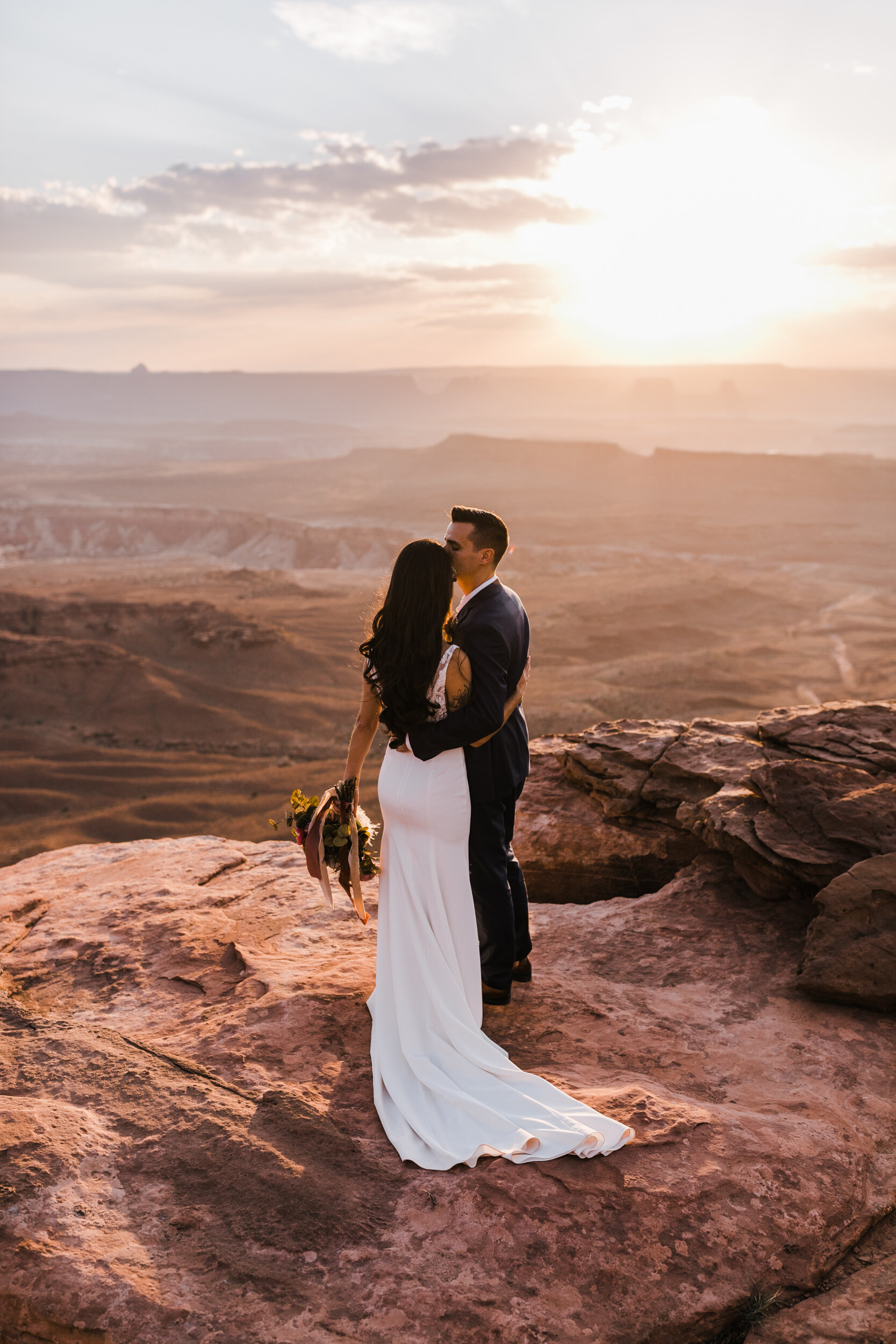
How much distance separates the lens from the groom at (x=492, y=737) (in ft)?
11.7

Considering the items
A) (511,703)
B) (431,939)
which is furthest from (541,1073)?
(511,703)

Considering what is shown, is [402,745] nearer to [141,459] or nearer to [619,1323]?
[619,1323]

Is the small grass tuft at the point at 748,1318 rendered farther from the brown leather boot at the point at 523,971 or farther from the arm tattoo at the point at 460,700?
the arm tattoo at the point at 460,700

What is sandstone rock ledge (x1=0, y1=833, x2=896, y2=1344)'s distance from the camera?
2469mm

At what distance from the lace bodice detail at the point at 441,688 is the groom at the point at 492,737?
4 centimetres

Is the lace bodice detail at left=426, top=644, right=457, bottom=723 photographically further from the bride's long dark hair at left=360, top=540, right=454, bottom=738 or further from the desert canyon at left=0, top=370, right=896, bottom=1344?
the desert canyon at left=0, top=370, right=896, bottom=1344

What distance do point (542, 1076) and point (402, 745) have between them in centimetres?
142

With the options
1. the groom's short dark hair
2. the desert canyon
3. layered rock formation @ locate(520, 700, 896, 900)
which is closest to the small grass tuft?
the desert canyon

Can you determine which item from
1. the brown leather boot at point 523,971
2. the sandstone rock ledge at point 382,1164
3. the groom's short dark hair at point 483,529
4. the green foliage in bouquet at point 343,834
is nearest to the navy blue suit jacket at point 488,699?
the groom's short dark hair at point 483,529

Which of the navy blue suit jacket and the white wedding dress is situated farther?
the navy blue suit jacket

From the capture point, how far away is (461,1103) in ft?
10.4

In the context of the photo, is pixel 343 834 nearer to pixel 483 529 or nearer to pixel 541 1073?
pixel 541 1073

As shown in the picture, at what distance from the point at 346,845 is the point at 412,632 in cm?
107

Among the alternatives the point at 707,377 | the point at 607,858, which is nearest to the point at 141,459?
the point at 707,377
